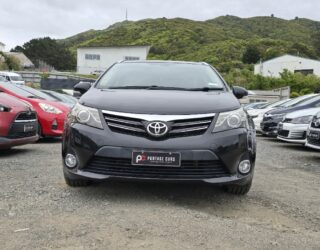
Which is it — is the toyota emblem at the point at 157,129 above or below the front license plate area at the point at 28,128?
above

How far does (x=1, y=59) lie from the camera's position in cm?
7069

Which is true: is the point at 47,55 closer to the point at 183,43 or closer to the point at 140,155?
the point at 183,43

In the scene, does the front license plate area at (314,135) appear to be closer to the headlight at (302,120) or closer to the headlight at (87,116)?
the headlight at (302,120)

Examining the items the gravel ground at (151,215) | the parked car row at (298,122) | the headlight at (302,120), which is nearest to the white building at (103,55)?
the parked car row at (298,122)

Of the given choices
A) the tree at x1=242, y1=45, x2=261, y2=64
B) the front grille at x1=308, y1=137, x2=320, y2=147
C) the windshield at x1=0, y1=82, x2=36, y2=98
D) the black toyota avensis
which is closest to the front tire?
the black toyota avensis

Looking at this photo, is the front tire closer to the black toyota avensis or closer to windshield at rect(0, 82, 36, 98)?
the black toyota avensis

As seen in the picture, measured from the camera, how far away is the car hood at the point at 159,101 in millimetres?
4688

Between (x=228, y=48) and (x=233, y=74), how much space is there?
2342cm

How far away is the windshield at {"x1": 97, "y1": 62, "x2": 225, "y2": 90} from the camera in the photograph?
568 cm

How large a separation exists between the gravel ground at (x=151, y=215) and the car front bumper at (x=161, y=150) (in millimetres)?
280

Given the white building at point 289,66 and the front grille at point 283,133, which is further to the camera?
the white building at point 289,66

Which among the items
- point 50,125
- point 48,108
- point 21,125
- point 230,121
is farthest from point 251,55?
point 230,121

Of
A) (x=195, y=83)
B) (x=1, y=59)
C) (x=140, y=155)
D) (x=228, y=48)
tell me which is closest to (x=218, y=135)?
(x=140, y=155)

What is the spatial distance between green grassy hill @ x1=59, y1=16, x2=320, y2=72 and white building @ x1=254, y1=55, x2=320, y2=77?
5689 mm
